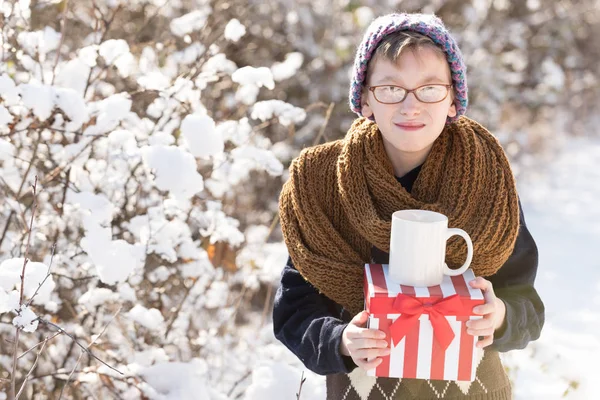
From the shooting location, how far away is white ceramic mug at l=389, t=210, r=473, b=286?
1.38 metres

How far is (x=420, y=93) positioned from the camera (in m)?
1.51

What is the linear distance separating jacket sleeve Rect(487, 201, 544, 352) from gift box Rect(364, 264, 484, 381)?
0.66ft

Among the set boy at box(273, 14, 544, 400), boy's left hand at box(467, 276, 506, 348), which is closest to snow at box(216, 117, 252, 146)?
boy at box(273, 14, 544, 400)

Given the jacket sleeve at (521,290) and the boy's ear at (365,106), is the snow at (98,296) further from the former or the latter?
the jacket sleeve at (521,290)

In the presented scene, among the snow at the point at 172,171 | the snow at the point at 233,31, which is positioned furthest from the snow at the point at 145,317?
the snow at the point at 233,31

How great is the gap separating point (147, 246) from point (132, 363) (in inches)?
14.5

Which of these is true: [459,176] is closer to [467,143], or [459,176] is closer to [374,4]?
[467,143]

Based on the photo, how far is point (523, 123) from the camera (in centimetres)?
634

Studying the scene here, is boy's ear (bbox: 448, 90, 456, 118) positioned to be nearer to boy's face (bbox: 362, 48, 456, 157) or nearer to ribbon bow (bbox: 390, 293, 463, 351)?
boy's face (bbox: 362, 48, 456, 157)

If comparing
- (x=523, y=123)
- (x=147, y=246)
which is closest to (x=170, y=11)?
(x=147, y=246)

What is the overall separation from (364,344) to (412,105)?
46cm

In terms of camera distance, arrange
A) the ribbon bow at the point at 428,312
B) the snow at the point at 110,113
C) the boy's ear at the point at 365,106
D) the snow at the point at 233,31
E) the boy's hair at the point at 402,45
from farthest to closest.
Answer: the snow at the point at 233,31 < the snow at the point at 110,113 < the boy's ear at the point at 365,106 < the boy's hair at the point at 402,45 < the ribbon bow at the point at 428,312

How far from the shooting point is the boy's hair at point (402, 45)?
150 centimetres

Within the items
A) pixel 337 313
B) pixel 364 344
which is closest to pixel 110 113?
pixel 337 313
